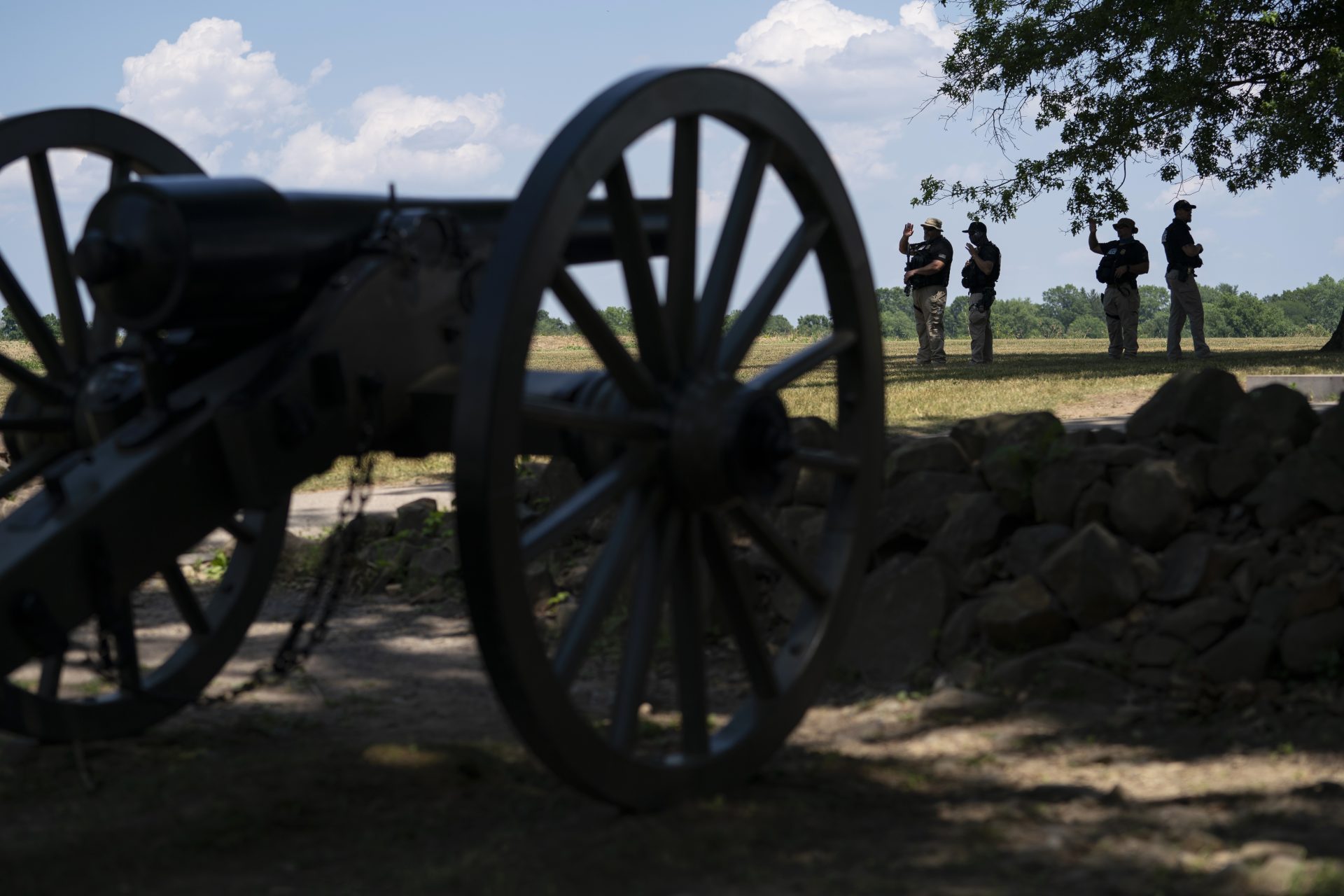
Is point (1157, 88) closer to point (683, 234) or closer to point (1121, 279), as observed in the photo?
point (1121, 279)

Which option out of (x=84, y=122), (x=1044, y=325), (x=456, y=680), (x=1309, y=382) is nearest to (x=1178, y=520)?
(x=456, y=680)

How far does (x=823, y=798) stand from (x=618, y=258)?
1.48m

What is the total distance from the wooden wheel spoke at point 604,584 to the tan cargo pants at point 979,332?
16.6m

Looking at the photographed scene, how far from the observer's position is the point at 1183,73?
19484mm

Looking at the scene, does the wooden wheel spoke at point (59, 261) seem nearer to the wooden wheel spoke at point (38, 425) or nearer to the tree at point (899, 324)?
the wooden wheel spoke at point (38, 425)

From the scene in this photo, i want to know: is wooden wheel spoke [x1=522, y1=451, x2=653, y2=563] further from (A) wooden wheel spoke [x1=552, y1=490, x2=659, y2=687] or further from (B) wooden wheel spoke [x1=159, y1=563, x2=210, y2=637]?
(B) wooden wheel spoke [x1=159, y1=563, x2=210, y2=637]

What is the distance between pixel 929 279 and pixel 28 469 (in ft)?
53.0

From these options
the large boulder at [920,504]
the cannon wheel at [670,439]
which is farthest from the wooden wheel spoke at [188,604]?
the large boulder at [920,504]

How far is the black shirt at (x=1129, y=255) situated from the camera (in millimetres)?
20156

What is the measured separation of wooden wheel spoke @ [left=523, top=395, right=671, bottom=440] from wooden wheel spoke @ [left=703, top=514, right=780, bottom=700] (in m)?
0.31

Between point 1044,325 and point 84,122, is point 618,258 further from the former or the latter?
point 1044,325

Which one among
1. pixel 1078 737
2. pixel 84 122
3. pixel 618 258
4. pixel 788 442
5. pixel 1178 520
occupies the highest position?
pixel 84 122

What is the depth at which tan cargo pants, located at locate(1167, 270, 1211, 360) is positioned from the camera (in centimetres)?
1970

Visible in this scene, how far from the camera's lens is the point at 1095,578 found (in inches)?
211
